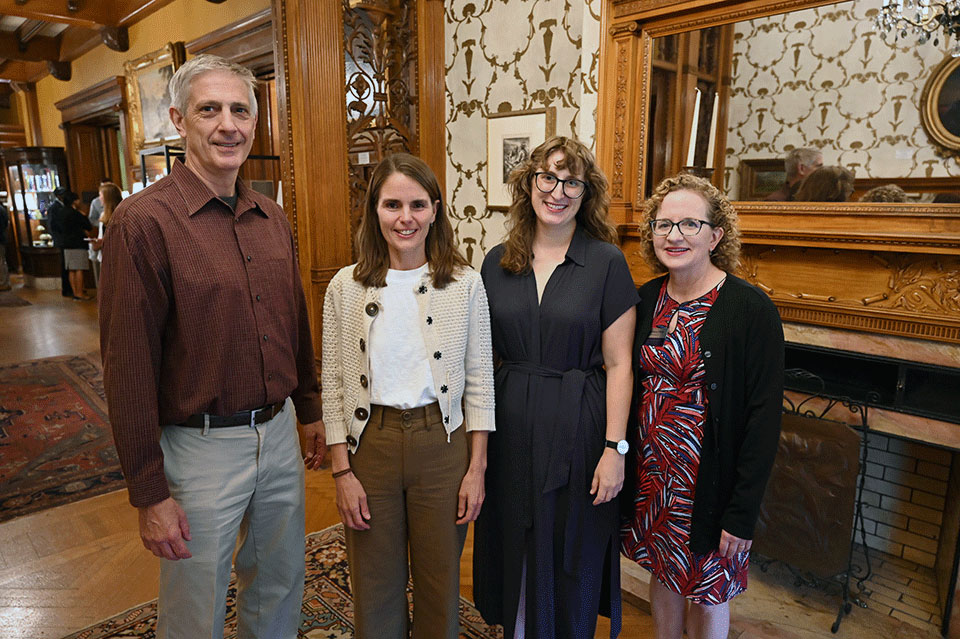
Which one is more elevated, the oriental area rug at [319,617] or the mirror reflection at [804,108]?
the mirror reflection at [804,108]

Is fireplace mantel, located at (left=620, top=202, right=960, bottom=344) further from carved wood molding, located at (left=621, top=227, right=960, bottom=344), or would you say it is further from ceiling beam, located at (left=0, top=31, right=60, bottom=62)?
ceiling beam, located at (left=0, top=31, right=60, bottom=62)

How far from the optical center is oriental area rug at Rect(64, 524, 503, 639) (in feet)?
7.62

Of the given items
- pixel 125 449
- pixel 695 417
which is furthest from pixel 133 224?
pixel 695 417

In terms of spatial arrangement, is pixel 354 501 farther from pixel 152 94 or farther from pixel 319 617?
pixel 152 94

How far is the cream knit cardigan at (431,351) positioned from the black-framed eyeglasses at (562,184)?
0.32m

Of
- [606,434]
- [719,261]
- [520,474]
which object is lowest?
[520,474]

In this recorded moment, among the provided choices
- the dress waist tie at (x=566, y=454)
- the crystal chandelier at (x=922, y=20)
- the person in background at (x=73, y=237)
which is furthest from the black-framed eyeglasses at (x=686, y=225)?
the person in background at (x=73, y=237)

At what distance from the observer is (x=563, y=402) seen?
5.67 ft

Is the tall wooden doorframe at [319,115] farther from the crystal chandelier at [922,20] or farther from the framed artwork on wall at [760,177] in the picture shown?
the crystal chandelier at [922,20]

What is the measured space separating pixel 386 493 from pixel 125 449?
0.65 metres

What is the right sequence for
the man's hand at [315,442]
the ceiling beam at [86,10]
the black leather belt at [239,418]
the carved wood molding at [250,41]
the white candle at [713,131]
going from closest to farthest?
the black leather belt at [239,418]
the man's hand at [315,442]
the white candle at [713,131]
the carved wood molding at [250,41]
the ceiling beam at [86,10]

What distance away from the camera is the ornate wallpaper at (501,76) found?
319cm

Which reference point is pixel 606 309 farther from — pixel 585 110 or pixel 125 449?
pixel 585 110

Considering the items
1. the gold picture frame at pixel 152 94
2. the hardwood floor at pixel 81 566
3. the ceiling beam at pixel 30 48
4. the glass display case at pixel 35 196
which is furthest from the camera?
the glass display case at pixel 35 196
